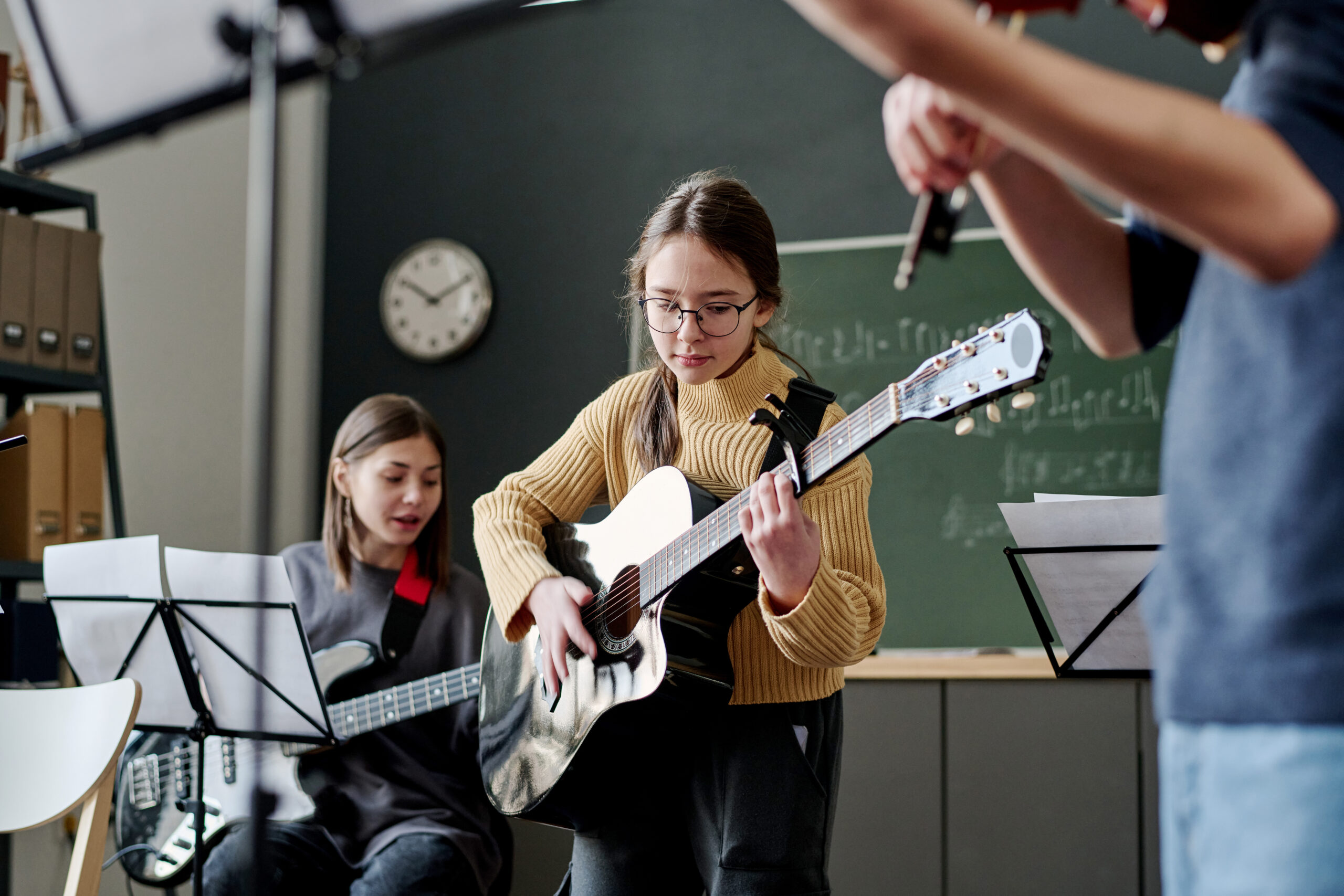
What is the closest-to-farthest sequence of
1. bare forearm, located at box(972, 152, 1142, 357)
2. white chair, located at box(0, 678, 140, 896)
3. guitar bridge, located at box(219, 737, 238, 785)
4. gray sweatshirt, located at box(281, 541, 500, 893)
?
1. bare forearm, located at box(972, 152, 1142, 357)
2. white chair, located at box(0, 678, 140, 896)
3. gray sweatshirt, located at box(281, 541, 500, 893)
4. guitar bridge, located at box(219, 737, 238, 785)

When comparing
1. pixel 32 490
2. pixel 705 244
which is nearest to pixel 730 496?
pixel 705 244

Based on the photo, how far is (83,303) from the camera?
291 cm

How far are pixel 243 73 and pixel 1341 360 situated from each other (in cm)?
89

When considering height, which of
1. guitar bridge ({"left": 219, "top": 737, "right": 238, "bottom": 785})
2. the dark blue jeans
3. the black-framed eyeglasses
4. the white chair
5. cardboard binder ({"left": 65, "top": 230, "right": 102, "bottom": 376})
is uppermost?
cardboard binder ({"left": 65, "top": 230, "right": 102, "bottom": 376})

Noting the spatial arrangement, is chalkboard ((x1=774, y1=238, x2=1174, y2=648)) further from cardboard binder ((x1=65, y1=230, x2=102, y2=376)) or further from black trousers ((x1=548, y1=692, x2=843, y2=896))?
cardboard binder ((x1=65, y1=230, x2=102, y2=376))

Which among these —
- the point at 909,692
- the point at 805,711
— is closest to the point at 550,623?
the point at 805,711

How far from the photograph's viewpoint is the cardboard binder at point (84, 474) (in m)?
2.85

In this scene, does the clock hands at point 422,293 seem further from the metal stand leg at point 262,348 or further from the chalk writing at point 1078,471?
the metal stand leg at point 262,348

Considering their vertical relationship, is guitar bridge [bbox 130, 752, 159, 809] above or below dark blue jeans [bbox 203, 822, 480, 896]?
above

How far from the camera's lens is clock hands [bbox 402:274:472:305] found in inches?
141

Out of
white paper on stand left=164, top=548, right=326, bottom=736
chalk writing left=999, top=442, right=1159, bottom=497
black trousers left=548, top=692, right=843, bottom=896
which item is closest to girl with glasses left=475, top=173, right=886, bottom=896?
black trousers left=548, top=692, right=843, bottom=896

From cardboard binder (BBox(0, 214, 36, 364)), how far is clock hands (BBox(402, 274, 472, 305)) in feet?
3.64

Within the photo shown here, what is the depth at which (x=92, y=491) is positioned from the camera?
2.89 meters

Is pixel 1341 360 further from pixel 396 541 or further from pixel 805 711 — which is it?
pixel 396 541
